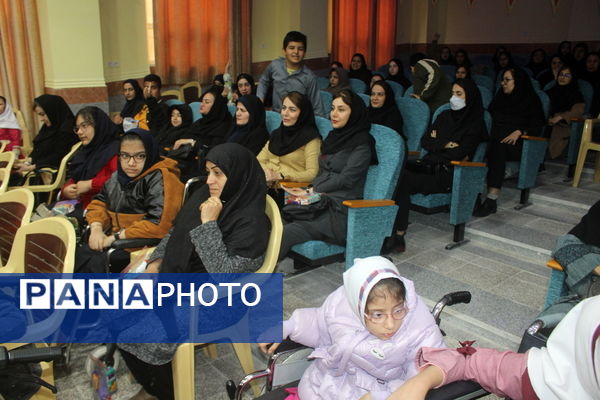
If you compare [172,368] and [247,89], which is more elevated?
[247,89]

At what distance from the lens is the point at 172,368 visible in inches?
73.1

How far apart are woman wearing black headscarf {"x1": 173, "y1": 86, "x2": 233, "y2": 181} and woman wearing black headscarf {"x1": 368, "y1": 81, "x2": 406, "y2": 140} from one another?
1.23 meters

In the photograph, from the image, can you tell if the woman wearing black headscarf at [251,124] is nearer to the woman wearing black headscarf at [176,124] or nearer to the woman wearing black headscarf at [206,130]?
the woman wearing black headscarf at [206,130]

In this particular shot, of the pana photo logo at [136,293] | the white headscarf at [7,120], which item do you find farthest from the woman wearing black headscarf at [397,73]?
the pana photo logo at [136,293]

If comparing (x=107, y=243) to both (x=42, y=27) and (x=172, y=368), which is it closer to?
(x=172, y=368)

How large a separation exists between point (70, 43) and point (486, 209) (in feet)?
14.3

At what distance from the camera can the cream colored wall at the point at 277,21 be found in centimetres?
761

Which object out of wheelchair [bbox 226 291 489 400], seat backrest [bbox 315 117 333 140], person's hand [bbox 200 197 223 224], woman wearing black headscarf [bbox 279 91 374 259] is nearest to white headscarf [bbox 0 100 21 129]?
seat backrest [bbox 315 117 333 140]

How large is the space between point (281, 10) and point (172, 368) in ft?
22.4

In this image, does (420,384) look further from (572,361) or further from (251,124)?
(251,124)

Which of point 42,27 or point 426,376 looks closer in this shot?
point 426,376

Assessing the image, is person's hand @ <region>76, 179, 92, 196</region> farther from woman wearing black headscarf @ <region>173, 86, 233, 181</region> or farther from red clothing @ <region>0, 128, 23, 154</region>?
red clothing @ <region>0, 128, 23, 154</region>

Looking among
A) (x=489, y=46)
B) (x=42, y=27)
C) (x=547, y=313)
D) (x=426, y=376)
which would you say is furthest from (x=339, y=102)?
(x=489, y=46)

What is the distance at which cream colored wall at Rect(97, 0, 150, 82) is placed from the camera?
19.2 feet
